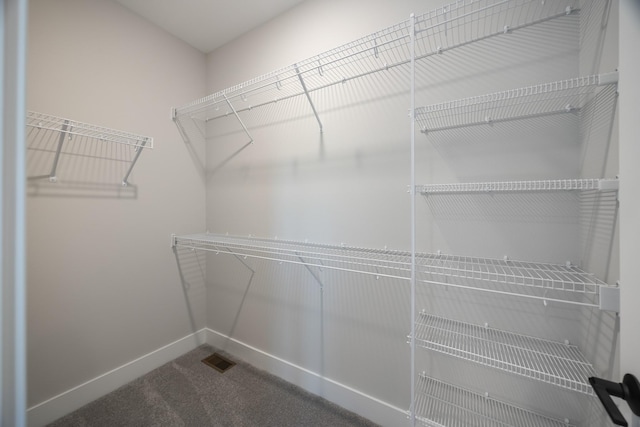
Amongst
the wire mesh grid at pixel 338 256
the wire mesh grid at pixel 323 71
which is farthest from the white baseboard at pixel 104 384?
the wire mesh grid at pixel 323 71

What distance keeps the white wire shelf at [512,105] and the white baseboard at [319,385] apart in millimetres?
1569

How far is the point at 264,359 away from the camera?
1.93 meters

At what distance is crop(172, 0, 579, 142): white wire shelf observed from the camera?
105cm

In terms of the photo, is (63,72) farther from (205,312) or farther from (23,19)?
(205,312)

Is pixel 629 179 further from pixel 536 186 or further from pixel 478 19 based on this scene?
pixel 478 19

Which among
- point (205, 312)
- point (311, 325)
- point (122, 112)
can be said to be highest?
point (122, 112)

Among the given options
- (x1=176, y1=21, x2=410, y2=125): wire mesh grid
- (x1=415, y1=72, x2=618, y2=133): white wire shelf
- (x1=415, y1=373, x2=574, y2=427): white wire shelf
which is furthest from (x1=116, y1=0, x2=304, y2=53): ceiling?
(x1=415, y1=373, x2=574, y2=427): white wire shelf

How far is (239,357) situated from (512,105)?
248cm

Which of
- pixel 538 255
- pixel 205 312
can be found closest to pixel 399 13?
pixel 538 255

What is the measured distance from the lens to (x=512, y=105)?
3.63ft

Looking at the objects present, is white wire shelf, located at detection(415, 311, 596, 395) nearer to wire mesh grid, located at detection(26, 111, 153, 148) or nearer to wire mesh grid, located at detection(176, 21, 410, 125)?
wire mesh grid, located at detection(176, 21, 410, 125)

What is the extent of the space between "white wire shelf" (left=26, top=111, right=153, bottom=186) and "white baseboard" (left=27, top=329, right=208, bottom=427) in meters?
1.31

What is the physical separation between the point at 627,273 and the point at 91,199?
247cm

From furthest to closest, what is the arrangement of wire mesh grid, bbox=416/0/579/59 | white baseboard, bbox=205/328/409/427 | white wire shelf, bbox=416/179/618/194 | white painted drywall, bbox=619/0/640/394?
white baseboard, bbox=205/328/409/427
wire mesh grid, bbox=416/0/579/59
white wire shelf, bbox=416/179/618/194
white painted drywall, bbox=619/0/640/394
